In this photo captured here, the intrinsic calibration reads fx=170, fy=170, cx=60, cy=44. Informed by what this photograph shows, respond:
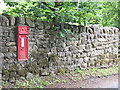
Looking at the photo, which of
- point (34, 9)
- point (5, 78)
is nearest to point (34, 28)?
point (34, 9)

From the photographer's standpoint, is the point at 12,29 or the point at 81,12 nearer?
the point at 12,29

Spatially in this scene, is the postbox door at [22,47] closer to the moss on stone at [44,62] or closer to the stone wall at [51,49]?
the stone wall at [51,49]

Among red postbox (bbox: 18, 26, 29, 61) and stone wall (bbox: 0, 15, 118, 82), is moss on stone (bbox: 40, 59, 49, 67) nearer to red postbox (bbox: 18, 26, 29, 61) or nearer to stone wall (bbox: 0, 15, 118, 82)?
stone wall (bbox: 0, 15, 118, 82)

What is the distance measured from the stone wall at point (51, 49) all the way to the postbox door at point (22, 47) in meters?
0.14

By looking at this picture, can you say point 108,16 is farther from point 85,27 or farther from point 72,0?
point 72,0

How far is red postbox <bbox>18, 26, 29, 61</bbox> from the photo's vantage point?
210 inches

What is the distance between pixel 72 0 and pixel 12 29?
2566 mm

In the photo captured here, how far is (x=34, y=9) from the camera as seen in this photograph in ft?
19.3

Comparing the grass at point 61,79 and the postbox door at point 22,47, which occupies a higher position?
the postbox door at point 22,47

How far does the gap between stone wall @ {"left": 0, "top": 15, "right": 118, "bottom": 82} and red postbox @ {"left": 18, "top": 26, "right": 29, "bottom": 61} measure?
137 millimetres

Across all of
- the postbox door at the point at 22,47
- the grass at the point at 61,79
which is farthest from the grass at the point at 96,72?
the postbox door at the point at 22,47

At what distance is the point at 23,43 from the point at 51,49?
3.87 ft

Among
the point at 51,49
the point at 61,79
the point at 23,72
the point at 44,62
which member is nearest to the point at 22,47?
the point at 23,72

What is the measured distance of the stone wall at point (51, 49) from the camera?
5.27 metres
